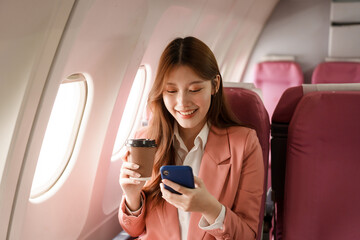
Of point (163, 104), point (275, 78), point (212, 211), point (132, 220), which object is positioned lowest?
point (132, 220)

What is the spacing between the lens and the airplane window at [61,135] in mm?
1882

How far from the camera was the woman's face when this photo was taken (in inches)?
63.2

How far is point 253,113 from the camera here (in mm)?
1869

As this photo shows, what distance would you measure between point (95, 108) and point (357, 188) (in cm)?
127

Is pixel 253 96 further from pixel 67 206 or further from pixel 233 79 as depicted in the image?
pixel 233 79

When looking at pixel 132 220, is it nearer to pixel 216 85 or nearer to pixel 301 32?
pixel 216 85

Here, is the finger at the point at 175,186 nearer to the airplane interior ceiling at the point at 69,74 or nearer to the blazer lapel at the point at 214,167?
the blazer lapel at the point at 214,167

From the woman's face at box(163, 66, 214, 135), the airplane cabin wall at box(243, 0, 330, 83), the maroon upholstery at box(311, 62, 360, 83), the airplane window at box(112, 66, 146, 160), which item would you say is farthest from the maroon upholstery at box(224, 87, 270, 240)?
the airplane cabin wall at box(243, 0, 330, 83)

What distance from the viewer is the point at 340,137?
Answer: 1696 millimetres

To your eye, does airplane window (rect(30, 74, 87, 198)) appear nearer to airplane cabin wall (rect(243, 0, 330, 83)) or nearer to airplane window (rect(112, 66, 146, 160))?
airplane window (rect(112, 66, 146, 160))

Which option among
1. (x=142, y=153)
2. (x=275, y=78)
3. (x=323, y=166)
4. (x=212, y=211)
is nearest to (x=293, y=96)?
(x=323, y=166)

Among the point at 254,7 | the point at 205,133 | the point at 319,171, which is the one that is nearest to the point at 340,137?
the point at 319,171

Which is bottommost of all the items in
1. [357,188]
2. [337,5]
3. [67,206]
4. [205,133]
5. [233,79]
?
[67,206]

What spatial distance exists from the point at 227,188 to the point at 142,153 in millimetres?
447
